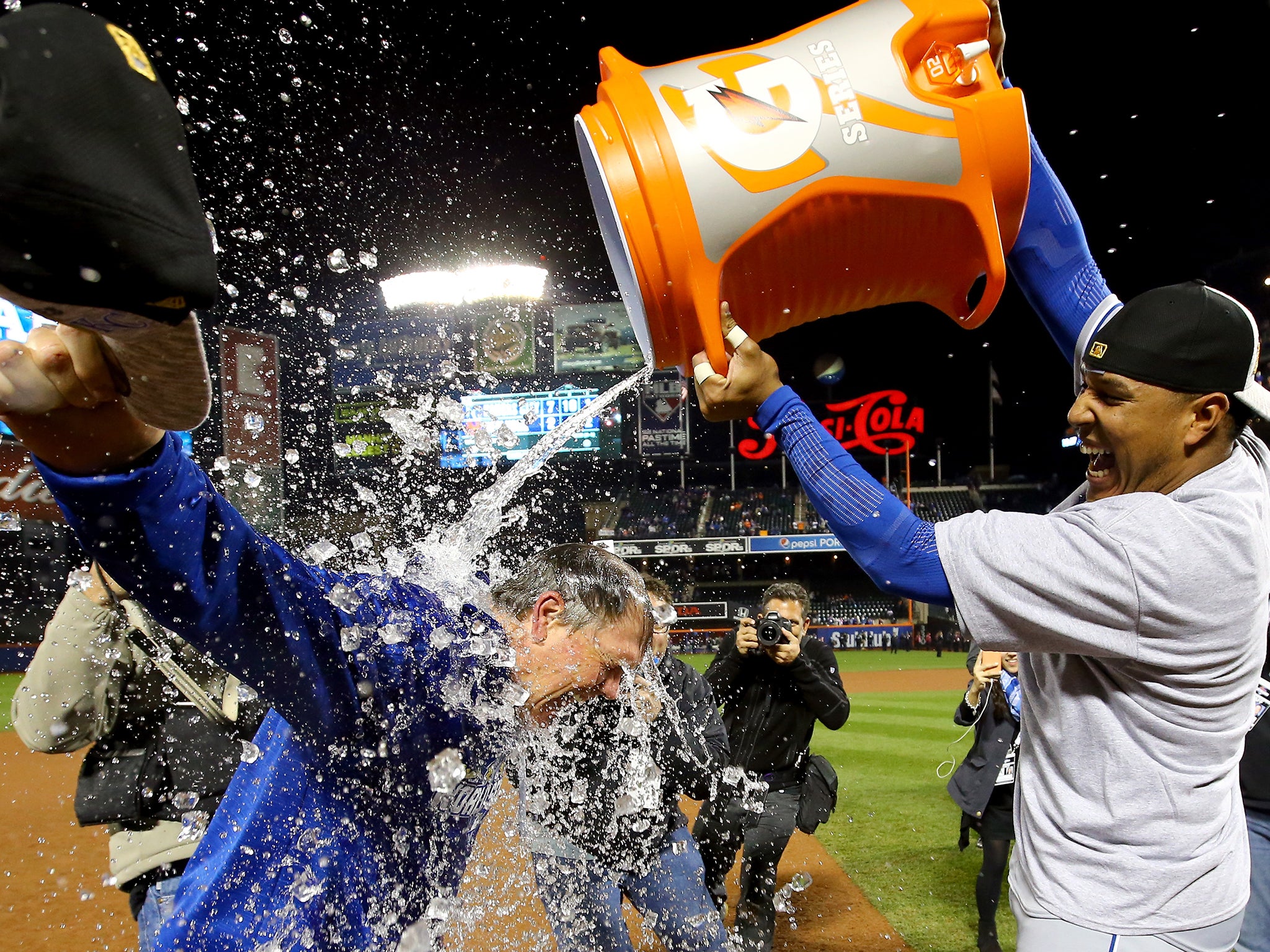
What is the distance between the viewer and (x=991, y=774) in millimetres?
5180

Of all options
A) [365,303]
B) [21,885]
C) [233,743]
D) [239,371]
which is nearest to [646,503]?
[365,303]

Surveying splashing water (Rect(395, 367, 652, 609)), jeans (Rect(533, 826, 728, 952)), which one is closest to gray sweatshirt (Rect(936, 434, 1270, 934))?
splashing water (Rect(395, 367, 652, 609))

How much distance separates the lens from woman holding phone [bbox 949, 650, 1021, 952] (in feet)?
16.0

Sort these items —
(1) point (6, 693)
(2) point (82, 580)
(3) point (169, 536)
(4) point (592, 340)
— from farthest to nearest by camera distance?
1. (4) point (592, 340)
2. (1) point (6, 693)
3. (2) point (82, 580)
4. (3) point (169, 536)

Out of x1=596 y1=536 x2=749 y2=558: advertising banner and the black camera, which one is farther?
x1=596 y1=536 x2=749 y2=558: advertising banner

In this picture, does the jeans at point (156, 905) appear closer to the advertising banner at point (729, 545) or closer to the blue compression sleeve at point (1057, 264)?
the blue compression sleeve at point (1057, 264)

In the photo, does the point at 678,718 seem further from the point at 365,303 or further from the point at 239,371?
the point at 365,303

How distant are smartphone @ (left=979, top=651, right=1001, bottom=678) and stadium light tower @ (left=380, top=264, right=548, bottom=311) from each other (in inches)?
1351

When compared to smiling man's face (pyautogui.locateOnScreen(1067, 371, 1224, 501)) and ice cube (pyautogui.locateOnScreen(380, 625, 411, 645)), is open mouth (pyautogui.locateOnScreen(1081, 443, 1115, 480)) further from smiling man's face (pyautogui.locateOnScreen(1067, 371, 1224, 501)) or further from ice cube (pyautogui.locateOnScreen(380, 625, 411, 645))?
ice cube (pyautogui.locateOnScreen(380, 625, 411, 645))

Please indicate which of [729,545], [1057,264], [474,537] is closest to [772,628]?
[474,537]

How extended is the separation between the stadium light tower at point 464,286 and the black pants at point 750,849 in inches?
1358

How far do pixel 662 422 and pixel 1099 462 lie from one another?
119 ft

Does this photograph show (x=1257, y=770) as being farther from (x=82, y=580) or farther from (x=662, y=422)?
(x=662, y=422)

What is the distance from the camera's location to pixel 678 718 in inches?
160
